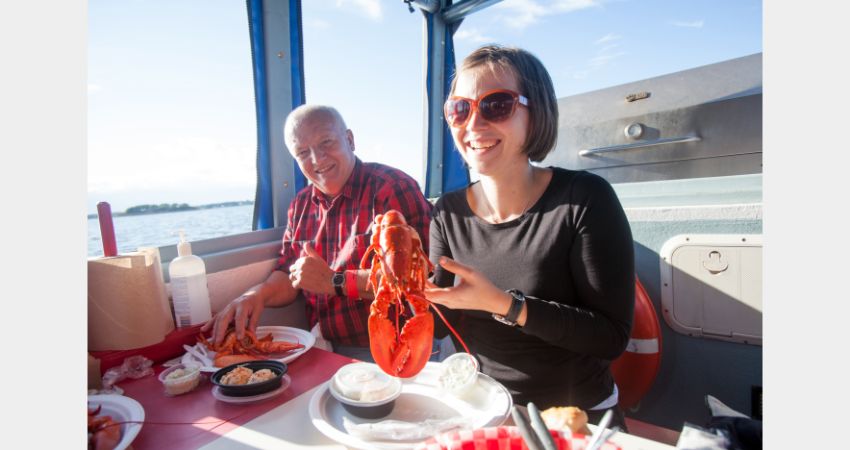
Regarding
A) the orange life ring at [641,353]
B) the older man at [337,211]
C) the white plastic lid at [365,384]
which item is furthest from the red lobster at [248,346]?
the orange life ring at [641,353]

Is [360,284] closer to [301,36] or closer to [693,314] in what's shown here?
[693,314]

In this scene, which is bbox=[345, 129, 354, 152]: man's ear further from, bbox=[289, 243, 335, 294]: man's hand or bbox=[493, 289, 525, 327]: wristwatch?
bbox=[493, 289, 525, 327]: wristwatch

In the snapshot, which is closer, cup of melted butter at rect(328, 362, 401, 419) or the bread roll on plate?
the bread roll on plate

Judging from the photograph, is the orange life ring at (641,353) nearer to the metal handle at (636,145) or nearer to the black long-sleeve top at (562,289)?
the black long-sleeve top at (562,289)

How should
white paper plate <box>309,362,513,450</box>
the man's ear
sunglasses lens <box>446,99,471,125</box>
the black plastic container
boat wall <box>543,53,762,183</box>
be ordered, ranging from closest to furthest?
white paper plate <box>309,362,513,450</box>
the black plastic container
sunglasses lens <box>446,99,471,125</box>
the man's ear
boat wall <box>543,53,762,183</box>

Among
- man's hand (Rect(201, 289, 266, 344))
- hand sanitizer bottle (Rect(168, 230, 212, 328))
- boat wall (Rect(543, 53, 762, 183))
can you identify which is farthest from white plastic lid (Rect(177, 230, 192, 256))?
boat wall (Rect(543, 53, 762, 183))

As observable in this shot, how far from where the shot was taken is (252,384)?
1229mm

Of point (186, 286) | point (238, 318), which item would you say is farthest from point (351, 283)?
→ point (186, 286)

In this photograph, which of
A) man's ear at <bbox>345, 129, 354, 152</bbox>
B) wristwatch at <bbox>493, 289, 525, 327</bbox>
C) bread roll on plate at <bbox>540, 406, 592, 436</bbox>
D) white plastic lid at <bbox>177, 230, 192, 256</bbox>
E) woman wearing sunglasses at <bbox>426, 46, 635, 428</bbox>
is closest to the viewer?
bread roll on plate at <bbox>540, 406, 592, 436</bbox>

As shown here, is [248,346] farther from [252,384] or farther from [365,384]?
[365,384]

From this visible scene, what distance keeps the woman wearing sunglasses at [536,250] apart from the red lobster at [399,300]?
3.3 inches

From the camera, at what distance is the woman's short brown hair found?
1.65 m

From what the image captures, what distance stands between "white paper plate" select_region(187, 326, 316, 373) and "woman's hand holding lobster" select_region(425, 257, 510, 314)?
65 cm

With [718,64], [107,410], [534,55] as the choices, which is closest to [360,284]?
[107,410]
